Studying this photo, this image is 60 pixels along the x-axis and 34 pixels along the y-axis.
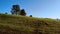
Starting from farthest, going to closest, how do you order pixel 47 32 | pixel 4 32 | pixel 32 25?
pixel 32 25 < pixel 47 32 < pixel 4 32

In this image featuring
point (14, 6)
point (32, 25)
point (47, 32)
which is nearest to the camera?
point (47, 32)

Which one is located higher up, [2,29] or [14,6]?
[14,6]

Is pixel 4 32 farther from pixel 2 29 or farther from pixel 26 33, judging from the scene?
pixel 26 33

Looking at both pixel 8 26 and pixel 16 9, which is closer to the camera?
pixel 8 26

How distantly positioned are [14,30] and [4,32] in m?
2.76

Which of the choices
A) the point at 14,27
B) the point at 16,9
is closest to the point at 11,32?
the point at 14,27

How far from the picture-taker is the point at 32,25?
39062 mm

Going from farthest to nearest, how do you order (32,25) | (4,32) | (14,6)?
(14,6) < (32,25) < (4,32)

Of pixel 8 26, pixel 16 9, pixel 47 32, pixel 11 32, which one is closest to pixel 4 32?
pixel 11 32

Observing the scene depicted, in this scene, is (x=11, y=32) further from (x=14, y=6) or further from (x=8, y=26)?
(x=14, y=6)

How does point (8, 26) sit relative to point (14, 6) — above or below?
below

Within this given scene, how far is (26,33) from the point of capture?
A: 105 feet

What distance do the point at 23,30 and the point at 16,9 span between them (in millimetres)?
45515

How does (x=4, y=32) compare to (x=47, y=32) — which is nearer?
(x=4, y=32)
